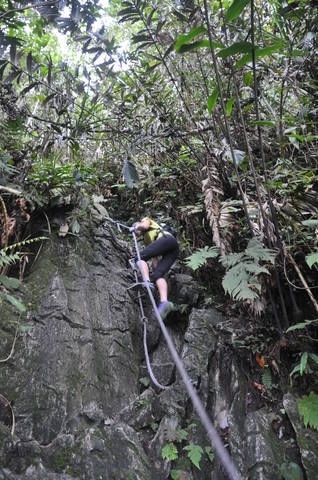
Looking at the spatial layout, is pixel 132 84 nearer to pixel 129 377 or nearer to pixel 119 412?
pixel 129 377

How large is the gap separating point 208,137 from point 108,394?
357 cm

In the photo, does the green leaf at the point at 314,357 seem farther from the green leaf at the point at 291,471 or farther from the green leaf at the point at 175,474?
the green leaf at the point at 175,474

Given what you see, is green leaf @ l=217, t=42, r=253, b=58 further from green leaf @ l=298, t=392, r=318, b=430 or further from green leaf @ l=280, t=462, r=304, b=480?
green leaf @ l=280, t=462, r=304, b=480

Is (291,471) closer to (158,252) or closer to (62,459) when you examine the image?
(62,459)

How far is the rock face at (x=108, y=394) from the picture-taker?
2521 millimetres

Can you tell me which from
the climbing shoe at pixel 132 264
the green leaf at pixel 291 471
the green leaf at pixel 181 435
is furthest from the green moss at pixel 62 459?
the climbing shoe at pixel 132 264

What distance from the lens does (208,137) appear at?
14.9 feet

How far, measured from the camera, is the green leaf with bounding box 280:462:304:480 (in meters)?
2.36

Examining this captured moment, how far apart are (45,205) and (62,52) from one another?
8713mm

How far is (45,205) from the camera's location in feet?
14.0

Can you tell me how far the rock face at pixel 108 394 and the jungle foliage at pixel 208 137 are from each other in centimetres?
52

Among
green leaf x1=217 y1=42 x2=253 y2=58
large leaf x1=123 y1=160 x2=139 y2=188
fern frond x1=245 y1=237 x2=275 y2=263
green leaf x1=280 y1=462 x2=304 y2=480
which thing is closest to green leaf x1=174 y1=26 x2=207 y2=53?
green leaf x1=217 y1=42 x2=253 y2=58

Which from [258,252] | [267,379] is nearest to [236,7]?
[258,252]

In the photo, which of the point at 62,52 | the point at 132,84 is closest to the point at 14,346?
the point at 132,84
